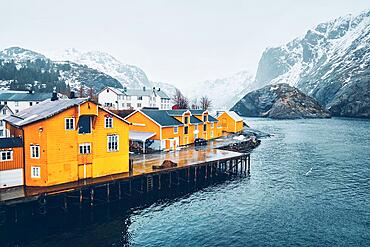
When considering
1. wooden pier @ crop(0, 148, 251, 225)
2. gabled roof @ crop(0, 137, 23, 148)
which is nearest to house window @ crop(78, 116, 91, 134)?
wooden pier @ crop(0, 148, 251, 225)

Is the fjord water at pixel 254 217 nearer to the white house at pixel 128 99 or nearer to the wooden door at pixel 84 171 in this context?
the wooden door at pixel 84 171

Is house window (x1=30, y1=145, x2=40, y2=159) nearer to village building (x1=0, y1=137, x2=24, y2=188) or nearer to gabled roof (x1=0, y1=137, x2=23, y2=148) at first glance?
village building (x1=0, y1=137, x2=24, y2=188)

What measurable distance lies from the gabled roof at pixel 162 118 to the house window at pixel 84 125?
23787 millimetres

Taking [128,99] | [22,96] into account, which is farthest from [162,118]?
[22,96]

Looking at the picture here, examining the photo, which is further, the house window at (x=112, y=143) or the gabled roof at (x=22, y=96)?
the gabled roof at (x=22, y=96)

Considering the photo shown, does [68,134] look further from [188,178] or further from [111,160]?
[188,178]

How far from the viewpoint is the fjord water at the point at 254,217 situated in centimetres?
3116

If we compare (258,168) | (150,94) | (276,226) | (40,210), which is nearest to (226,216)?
(276,226)

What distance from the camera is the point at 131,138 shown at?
61.4 meters

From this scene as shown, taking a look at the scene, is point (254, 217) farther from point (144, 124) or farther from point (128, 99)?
point (128, 99)

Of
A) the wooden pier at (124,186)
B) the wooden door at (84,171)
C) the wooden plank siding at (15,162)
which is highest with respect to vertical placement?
the wooden plank siding at (15,162)

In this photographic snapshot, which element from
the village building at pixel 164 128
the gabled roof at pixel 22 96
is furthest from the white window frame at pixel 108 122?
the gabled roof at pixel 22 96

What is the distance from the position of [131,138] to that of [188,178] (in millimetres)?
17090

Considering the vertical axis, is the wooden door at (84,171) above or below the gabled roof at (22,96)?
below
